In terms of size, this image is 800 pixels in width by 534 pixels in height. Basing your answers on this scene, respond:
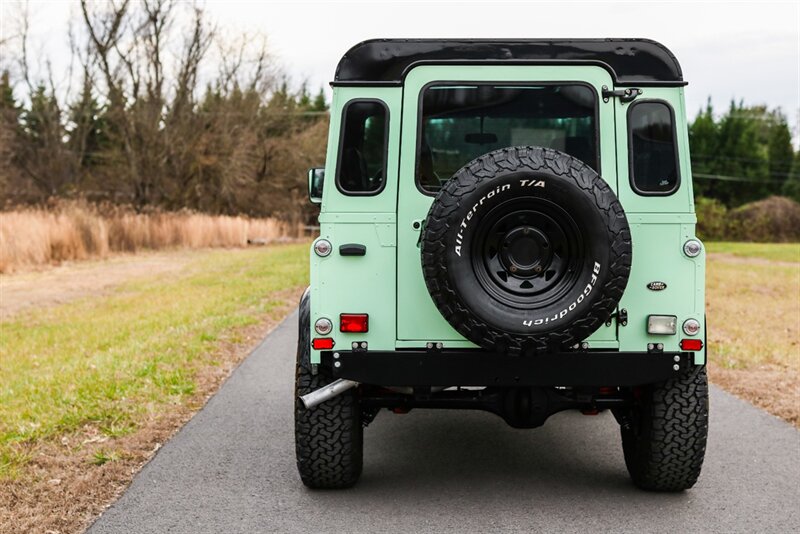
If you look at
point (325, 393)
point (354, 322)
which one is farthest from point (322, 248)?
point (325, 393)

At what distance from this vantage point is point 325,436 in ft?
15.7

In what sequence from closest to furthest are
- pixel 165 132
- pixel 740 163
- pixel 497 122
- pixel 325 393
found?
1. pixel 325 393
2. pixel 497 122
3. pixel 165 132
4. pixel 740 163

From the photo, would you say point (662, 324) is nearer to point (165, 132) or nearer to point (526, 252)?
point (526, 252)

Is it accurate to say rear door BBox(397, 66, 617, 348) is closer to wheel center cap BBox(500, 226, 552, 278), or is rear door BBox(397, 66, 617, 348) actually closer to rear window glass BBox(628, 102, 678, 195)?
rear window glass BBox(628, 102, 678, 195)

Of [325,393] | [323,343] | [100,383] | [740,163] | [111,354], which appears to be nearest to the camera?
[323,343]

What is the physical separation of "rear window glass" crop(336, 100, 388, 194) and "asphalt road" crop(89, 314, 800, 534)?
1.69 m

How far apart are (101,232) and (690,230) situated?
20990 mm

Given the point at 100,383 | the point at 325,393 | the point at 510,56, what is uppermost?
the point at 510,56

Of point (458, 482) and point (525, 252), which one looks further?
point (458, 482)

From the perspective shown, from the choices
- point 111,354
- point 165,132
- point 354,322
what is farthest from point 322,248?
point 165,132

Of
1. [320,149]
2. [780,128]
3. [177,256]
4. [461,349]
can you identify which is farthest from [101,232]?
[780,128]

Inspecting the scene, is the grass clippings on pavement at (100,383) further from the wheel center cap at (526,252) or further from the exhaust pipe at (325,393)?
the wheel center cap at (526,252)

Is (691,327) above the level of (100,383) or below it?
above

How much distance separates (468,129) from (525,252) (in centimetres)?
90
